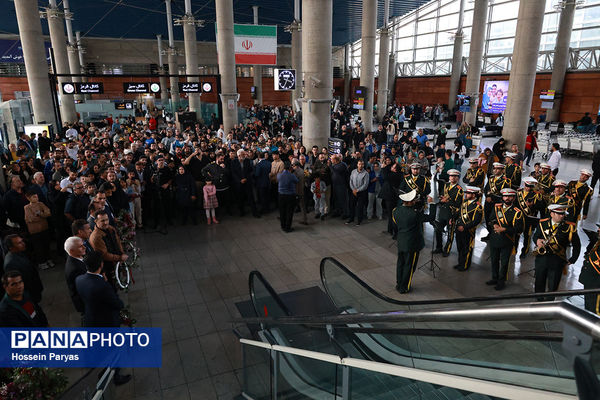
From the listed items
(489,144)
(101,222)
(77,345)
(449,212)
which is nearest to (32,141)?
(101,222)

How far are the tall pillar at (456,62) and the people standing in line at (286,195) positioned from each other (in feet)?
97.7

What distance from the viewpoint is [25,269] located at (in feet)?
18.4

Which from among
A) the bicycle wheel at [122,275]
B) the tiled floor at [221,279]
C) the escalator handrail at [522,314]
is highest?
the escalator handrail at [522,314]

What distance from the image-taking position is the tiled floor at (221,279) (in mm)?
5266

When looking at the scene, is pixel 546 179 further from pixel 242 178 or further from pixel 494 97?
pixel 494 97

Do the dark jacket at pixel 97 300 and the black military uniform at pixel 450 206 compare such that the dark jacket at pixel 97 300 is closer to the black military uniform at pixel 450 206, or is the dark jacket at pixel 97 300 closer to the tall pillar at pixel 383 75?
the black military uniform at pixel 450 206

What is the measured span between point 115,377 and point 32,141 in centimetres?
1347

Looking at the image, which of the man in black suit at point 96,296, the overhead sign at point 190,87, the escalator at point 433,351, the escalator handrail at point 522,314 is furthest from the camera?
the overhead sign at point 190,87

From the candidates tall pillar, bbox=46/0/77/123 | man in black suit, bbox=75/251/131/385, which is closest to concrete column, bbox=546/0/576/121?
man in black suit, bbox=75/251/131/385

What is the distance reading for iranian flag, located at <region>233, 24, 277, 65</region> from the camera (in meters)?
21.0

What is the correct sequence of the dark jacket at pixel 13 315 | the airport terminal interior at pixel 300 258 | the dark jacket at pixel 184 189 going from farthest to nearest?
the dark jacket at pixel 184 189
the dark jacket at pixel 13 315
the airport terminal interior at pixel 300 258

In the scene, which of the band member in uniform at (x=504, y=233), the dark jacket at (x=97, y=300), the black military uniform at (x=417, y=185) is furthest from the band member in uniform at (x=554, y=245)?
the dark jacket at (x=97, y=300)

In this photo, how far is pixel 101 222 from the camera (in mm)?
5879

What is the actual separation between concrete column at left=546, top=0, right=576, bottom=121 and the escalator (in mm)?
28340
